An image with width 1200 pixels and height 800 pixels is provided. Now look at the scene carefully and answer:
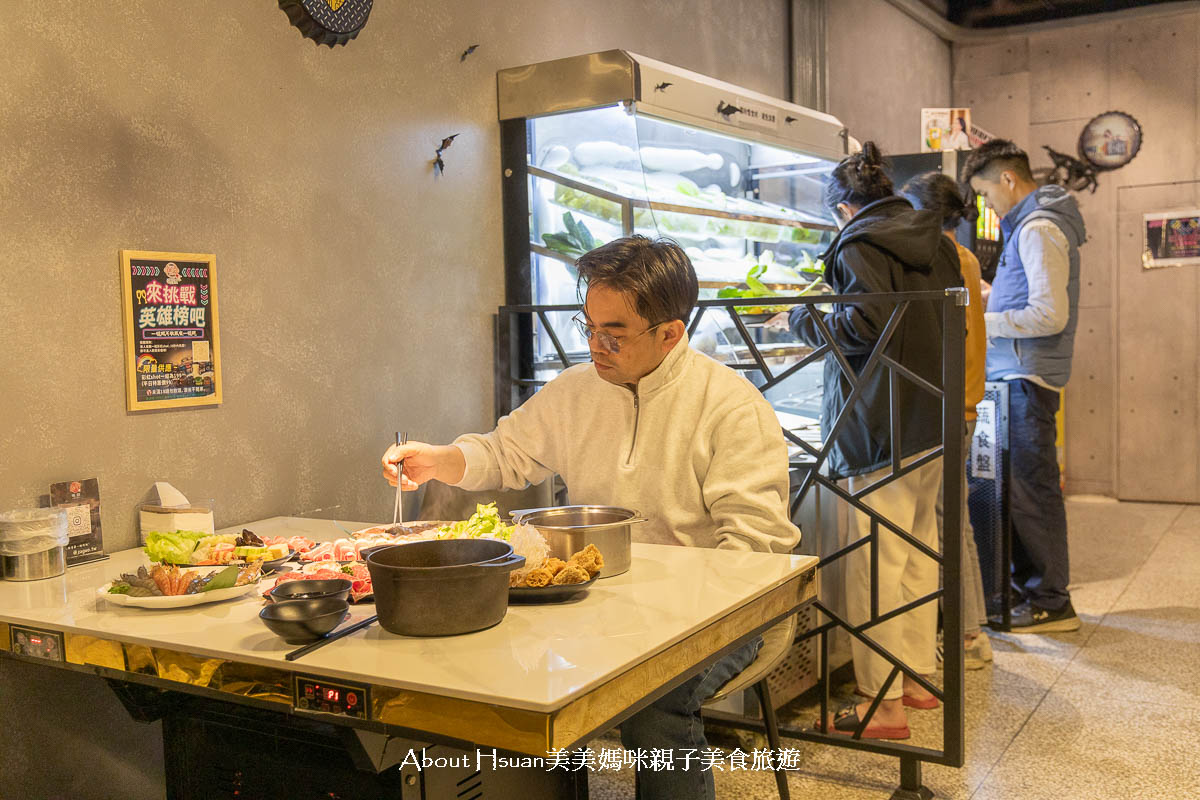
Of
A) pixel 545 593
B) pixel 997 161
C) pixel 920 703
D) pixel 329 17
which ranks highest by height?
pixel 329 17

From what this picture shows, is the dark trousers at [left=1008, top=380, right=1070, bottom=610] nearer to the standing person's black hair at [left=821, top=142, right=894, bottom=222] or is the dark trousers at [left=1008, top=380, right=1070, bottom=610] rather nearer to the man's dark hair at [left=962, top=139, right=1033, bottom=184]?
the man's dark hair at [left=962, top=139, right=1033, bottom=184]

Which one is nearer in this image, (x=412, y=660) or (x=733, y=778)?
(x=412, y=660)

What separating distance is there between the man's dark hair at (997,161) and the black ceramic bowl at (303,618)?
158 inches

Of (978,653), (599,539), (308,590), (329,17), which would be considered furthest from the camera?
(978,653)

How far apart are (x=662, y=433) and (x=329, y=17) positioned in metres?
1.44

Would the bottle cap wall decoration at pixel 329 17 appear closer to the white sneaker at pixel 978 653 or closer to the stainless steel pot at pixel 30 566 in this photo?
the stainless steel pot at pixel 30 566

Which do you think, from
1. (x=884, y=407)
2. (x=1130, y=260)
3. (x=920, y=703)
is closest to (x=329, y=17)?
(x=884, y=407)

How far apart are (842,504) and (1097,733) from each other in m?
1.03

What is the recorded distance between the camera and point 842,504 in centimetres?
339

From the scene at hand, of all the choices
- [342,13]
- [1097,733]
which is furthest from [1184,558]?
[342,13]

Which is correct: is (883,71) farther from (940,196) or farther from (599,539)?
(599,539)

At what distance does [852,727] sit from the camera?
317 centimetres

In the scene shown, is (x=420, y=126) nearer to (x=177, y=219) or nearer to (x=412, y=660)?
(x=177, y=219)

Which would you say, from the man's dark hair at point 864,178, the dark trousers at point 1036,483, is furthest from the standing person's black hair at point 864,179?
the dark trousers at point 1036,483
